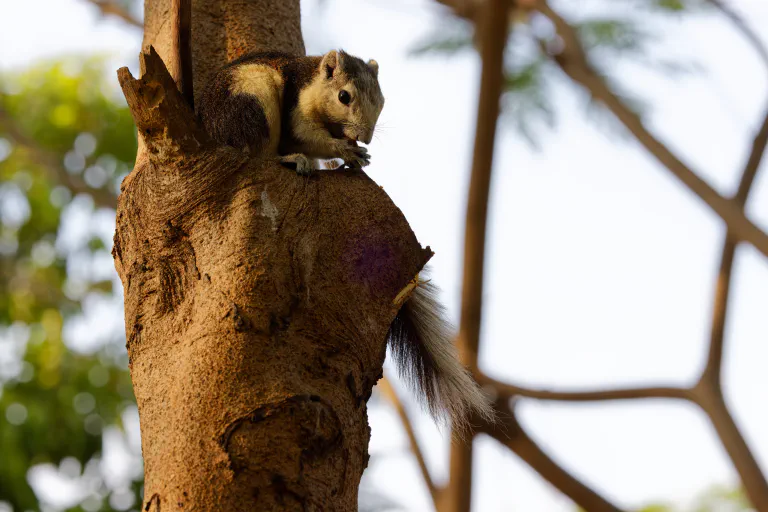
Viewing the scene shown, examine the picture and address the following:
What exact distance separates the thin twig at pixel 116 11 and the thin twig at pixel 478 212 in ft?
9.91

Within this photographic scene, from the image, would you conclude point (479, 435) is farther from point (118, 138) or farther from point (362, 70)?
point (118, 138)

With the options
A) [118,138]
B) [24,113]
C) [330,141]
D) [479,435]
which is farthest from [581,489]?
[24,113]

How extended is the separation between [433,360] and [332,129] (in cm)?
108

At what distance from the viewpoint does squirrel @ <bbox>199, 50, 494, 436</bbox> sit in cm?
232

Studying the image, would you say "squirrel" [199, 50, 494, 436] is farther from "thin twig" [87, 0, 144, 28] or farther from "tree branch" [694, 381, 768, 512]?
"thin twig" [87, 0, 144, 28]

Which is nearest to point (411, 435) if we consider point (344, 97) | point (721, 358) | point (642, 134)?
point (721, 358)

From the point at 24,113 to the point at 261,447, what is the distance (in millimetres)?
6338

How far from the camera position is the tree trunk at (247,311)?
1.68 m

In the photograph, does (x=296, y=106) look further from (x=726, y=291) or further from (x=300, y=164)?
(x=726, y=291)

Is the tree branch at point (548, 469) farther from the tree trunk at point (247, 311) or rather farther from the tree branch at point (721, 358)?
the tree trunk at point (247, 311)

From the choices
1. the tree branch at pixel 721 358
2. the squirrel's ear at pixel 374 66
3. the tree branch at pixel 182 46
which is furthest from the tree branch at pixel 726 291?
the tree branch at pixel 182 46

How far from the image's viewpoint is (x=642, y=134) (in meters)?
4.37

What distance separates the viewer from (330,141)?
2.71 m

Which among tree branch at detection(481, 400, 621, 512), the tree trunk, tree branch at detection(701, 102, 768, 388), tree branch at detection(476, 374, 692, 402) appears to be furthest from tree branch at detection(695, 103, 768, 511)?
the tree trunk
